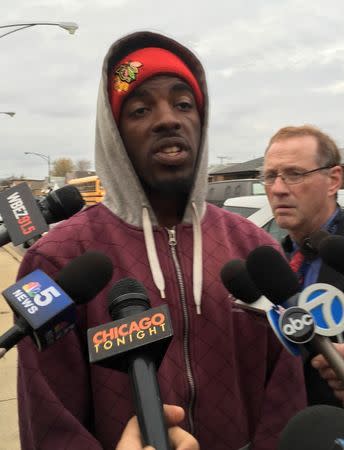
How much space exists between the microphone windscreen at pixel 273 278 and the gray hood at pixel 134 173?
284mm

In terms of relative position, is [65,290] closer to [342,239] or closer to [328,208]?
[342,239]

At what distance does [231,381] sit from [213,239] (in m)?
0.44

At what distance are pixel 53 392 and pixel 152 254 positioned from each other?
1.52ft

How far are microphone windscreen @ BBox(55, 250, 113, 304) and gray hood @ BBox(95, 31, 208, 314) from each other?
0.27m

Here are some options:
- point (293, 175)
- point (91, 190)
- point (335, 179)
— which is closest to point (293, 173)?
point (293, 175)

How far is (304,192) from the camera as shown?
2.30 meters

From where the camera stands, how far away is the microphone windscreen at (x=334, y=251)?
4.14 feet

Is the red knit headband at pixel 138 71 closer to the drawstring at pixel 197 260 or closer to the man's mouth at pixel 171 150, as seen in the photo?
the man's mouth at pixel 171 150

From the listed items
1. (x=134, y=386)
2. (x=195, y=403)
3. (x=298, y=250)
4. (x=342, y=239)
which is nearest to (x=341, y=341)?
(x=342, y=239)

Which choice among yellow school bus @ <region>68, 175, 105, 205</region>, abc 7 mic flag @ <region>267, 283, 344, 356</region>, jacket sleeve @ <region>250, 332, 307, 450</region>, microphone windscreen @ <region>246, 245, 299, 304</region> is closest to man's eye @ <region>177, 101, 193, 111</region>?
microphone windscreen @ <region>246, 245, 299, 304</region>

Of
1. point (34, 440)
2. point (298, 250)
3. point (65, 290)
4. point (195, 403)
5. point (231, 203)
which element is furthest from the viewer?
point (231, 203)

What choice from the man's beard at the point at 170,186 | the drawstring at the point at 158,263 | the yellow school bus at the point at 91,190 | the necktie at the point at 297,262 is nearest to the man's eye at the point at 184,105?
the man's beard at the point at 170,186

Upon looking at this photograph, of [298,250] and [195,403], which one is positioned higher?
[298,250]

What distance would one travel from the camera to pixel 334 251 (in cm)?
126
